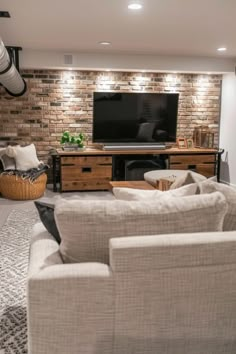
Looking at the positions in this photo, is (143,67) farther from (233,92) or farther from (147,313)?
(147,313)

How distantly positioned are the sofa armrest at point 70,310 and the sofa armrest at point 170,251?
10 centimetres

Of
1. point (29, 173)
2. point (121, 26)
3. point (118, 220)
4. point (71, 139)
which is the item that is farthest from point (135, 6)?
point (71, 139)

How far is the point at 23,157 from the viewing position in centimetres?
564

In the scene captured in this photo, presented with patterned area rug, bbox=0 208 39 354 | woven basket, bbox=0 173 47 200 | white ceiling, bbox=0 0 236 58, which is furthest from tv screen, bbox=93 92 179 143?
patterned area rug, bbox=0 208 39 354

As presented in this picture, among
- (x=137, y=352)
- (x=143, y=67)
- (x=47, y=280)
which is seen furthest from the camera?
(x=143, y=67)

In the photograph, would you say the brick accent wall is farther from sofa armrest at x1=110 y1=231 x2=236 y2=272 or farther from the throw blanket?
sofa armrest at x1=110 y1=231 x2=236 y2=272

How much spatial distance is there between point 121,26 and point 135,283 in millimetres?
3264

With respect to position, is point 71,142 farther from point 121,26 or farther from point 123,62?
point 121,26

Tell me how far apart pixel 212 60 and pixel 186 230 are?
5221 millimetres

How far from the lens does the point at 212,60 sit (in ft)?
20.8

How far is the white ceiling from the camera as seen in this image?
10.8ft

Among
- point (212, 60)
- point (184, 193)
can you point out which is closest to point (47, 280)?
point (184, 193)

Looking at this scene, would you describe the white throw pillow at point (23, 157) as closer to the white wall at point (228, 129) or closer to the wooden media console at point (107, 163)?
the wooden media console at point (107, 163)

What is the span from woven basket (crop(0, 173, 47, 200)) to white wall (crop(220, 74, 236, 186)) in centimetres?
335
